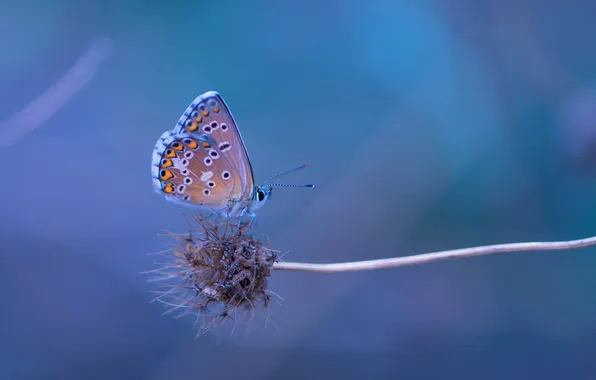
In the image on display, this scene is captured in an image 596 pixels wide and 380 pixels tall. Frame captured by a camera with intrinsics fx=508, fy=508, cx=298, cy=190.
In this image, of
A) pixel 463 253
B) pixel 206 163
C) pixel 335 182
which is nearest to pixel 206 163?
pixel 206 163

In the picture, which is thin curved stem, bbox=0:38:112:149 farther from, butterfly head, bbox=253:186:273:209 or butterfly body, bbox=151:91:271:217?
butterfly head, bbox=253:186:273:209

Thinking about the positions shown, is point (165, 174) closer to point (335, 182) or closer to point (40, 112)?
point (40, 112)

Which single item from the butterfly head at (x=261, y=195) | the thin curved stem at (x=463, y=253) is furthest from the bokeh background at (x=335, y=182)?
the thin curved stem at (x=463, y=253)

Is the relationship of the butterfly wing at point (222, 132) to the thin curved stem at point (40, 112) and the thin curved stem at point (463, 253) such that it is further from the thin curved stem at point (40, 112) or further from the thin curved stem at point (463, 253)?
the thin curved stem at point (463, 253)

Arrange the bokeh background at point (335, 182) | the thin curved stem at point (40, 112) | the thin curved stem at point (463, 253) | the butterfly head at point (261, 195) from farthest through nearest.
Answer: the bokeh background at point (335, 182), the butterfly head at point (261, 195), the thin curved stem at point (40, 112), the thin curved stem at point (463, 253)

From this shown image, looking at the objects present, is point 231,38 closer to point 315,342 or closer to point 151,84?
point 151,84

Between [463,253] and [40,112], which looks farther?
[40,112]

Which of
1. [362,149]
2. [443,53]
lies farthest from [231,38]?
[443,53]
